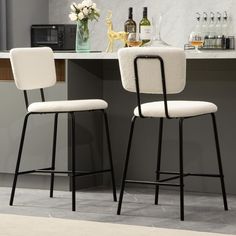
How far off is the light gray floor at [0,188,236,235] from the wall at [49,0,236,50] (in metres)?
2.56

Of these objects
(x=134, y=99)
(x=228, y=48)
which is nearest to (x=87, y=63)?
(x=134, y=99)

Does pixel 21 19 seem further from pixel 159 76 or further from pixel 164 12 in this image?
pixel 159 76

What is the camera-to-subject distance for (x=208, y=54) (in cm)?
502

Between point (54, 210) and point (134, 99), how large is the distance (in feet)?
3.75

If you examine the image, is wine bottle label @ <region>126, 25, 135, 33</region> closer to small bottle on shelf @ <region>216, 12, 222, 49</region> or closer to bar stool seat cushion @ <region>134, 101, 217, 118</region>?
bar stool seat cushion @ <region>134, 101, 217, 118</region>

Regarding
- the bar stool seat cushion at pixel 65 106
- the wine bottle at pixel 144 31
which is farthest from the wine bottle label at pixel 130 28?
the bar stool seat cushion at pixel 65 106

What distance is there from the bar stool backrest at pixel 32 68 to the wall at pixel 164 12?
9.12 ft

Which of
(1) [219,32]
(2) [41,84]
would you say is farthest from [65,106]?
(1) [219,32]

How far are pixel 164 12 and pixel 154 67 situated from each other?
346cm

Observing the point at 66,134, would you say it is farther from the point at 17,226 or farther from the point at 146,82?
the point at 17,226

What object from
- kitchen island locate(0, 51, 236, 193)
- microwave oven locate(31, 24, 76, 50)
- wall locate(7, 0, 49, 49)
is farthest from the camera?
wall locate(7, 0, 49, 49)

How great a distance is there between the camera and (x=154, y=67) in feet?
15.0

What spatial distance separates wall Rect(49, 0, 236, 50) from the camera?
7.69 m

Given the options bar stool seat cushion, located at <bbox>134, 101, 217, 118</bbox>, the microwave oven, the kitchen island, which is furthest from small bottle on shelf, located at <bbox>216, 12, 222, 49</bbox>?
bar stool seat cushion, located at <bbox>134, 101, 217, 118</bbox>
